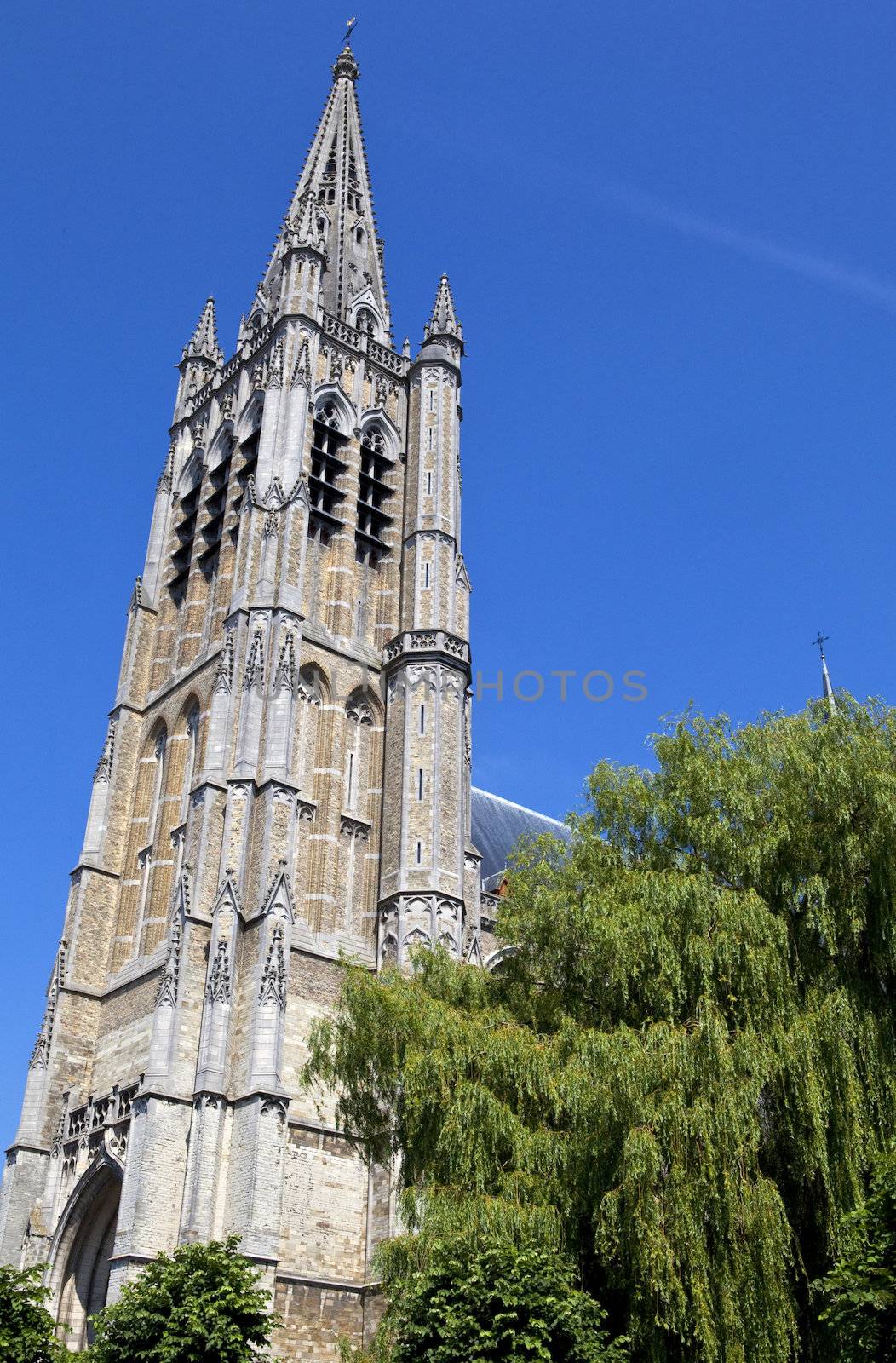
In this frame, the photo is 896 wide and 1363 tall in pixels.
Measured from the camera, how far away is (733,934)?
16.4m

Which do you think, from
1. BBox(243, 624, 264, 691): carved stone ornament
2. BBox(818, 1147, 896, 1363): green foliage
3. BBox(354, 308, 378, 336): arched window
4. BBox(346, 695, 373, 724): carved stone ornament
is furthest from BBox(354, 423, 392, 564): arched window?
BBox(818, 1147, 896, 1363): green foliage

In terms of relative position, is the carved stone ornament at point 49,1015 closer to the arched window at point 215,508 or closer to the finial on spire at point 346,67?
the arched window at point 215,508

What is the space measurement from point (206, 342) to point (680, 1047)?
33.0 m

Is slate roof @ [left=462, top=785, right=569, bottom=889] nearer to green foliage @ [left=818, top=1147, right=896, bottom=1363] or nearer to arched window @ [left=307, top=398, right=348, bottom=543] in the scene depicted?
arched window @ [left=307, top=398, right=348, bottom=543]

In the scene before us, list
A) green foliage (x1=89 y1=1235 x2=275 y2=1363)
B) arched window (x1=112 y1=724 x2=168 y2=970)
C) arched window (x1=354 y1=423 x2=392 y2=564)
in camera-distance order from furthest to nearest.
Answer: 1. arched window (x1=354 y1=423 x2=392 y2=564)
2. arched window (x1=112 y1=724 x2=168 y2=970)
3. green foliage (x1=89 y1=1235 x2=275 y2=1363)

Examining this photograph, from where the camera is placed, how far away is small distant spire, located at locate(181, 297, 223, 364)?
138 ft

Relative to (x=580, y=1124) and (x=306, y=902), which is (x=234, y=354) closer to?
(x=306, y=902)

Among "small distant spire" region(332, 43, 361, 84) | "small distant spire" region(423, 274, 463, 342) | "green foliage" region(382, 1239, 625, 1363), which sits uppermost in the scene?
"small distant spire" region(332, 43, 361, 84)

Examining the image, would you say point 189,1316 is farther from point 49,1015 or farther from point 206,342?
point 206,342

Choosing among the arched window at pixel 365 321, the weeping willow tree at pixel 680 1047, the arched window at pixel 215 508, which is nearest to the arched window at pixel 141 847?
the arched window at pixel 215 508

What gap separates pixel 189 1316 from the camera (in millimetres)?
14875

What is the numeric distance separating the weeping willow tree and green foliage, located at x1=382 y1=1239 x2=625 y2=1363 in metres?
0.87

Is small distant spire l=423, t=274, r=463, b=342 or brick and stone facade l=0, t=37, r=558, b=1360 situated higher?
small distant spire l=423, t=274, r=463, b=342

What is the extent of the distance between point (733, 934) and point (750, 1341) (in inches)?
180
